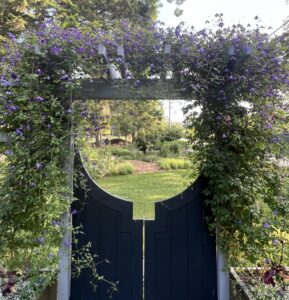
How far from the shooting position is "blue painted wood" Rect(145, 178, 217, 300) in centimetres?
219

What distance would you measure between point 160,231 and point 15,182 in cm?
109

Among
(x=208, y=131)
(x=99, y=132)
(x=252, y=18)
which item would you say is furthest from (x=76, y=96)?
(x=252, y=18)

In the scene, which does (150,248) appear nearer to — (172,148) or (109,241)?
(109,241)

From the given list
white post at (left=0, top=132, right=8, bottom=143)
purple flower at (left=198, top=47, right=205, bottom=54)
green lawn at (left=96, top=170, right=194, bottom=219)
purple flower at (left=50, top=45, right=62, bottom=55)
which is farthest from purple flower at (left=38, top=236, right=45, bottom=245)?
green lawn at (left=96, top=170, right=194, bottom=219)

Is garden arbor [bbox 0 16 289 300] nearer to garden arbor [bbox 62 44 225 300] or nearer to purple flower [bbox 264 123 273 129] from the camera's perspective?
purple flower [bbox 264 123 273 129]

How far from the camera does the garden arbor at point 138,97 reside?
1.87 meters

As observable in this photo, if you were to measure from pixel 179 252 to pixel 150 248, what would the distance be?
23 centimetres

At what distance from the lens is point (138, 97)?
2027 mm

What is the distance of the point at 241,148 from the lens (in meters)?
2.04

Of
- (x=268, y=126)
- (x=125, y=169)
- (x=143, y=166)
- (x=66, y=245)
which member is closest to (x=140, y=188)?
(x=125, y=169)

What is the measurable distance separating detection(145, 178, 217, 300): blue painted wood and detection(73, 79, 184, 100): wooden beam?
0.77m

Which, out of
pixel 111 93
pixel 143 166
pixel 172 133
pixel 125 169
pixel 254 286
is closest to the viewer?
pixel 254 286

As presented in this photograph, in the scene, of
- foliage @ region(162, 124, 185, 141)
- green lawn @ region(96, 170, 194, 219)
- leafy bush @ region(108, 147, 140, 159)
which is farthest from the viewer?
green lawn @ region(96, 170, 194, 219)

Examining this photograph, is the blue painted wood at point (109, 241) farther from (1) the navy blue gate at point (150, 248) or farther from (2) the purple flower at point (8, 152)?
(2) the purple flower at point (8, 152)
